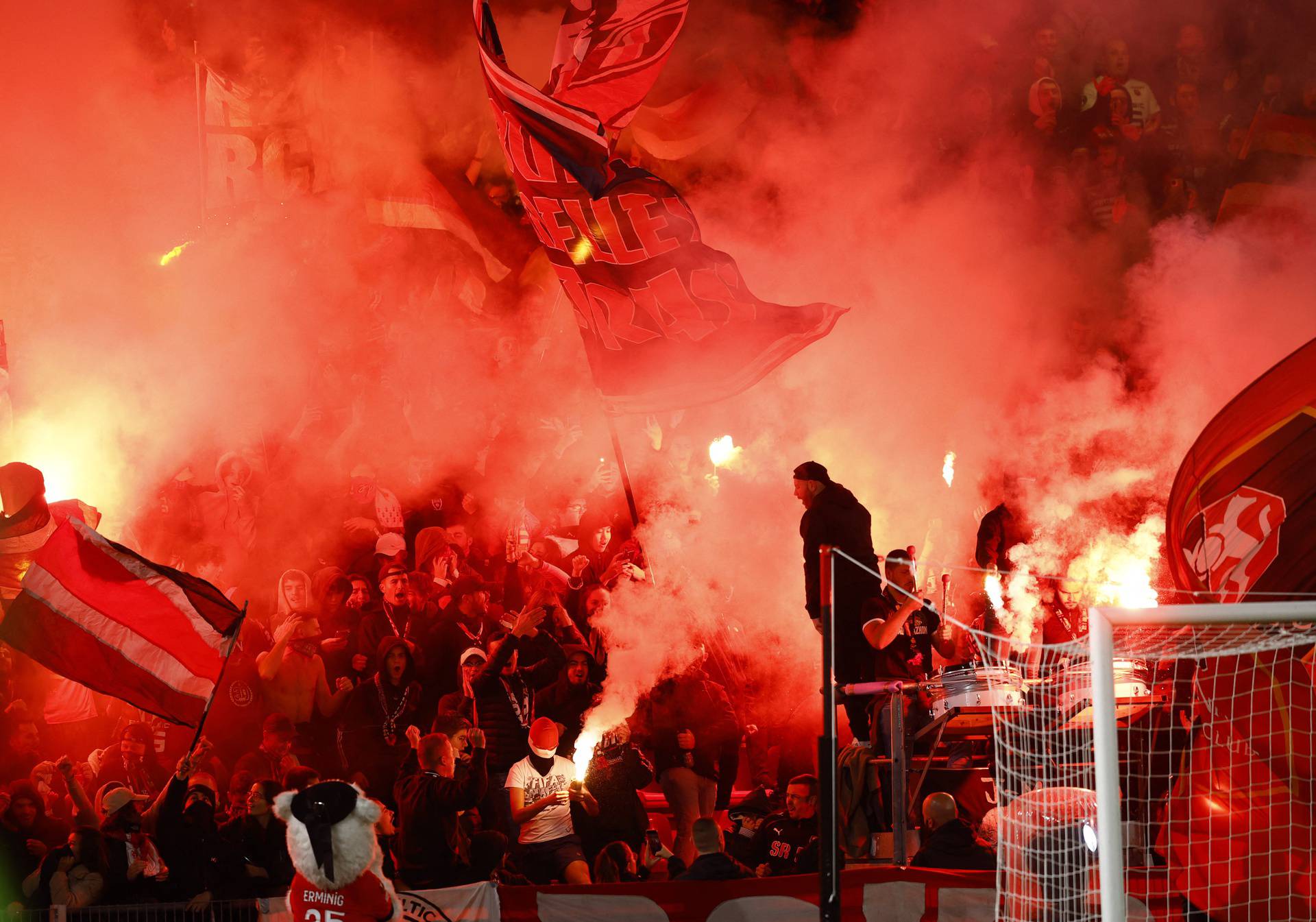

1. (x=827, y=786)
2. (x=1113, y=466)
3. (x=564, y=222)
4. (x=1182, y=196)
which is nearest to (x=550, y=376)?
(x=564, y=222)

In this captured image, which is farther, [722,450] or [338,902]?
[722,450]

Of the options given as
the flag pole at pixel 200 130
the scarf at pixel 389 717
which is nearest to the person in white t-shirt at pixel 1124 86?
the scarf at pixel 389 717

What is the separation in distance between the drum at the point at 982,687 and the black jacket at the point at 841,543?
202 cm

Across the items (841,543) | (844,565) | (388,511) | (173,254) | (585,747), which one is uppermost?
(173,254)

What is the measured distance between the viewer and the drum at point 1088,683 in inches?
231

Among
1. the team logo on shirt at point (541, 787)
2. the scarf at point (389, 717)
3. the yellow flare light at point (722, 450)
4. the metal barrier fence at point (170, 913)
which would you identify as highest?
the yellow flare light at point (722, 450)

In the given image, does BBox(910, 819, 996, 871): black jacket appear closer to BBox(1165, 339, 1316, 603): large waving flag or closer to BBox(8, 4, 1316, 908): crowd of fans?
BBox(8, 4, 1316, 908): crowd of fans

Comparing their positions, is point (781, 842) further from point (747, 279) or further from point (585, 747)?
point (747, 279)

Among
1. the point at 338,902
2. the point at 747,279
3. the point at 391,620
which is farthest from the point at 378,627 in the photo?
the point at 338,902

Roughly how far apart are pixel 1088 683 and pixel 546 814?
275 cm

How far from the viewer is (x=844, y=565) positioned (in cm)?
788

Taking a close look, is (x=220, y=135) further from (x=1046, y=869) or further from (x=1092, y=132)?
(x=1046, y=869)

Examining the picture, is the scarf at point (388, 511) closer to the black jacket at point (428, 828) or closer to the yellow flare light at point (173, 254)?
the yellow flare light at point (173, 254)

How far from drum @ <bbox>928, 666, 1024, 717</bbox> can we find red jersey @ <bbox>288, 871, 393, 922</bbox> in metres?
2.94
